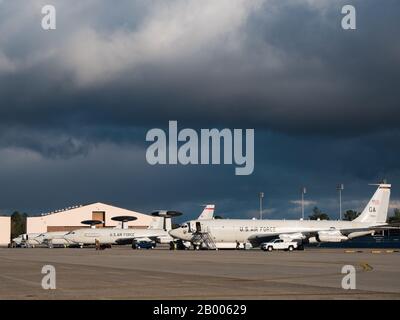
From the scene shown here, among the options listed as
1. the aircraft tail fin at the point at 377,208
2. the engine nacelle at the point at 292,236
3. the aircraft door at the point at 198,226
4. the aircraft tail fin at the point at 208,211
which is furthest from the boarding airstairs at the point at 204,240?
the aircraft tail fin at the point at 208,211

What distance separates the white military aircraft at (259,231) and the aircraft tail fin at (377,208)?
2841 mm

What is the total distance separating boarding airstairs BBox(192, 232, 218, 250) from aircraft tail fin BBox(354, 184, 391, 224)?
2883 cm

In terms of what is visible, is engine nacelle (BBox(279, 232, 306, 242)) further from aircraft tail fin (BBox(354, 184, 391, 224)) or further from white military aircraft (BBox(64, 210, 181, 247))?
white military aircraft (BBox(64, 210, 181, 247))

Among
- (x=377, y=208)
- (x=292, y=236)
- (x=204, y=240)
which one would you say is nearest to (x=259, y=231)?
(x=292, y=236)

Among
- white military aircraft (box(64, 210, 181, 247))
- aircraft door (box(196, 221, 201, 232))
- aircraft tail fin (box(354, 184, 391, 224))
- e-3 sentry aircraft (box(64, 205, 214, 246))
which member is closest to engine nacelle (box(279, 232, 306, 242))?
aircraft door (box(196, 221, 201, 232))

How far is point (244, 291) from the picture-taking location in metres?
25.4

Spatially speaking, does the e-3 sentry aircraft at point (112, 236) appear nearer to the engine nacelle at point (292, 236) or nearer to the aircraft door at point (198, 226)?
the aircraft door at point (198, 226)

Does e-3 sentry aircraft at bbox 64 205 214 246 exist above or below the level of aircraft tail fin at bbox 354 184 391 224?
below

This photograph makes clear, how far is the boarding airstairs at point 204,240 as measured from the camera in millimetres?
104688

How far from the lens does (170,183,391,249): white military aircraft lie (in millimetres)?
104438
